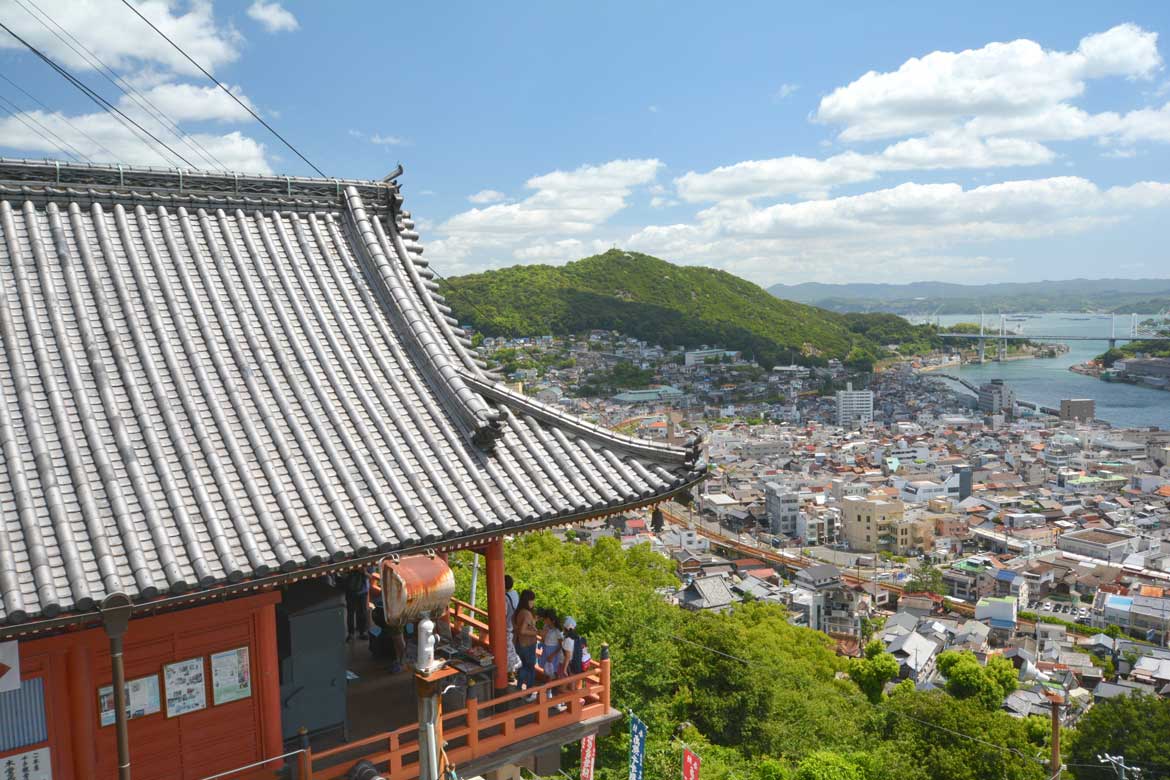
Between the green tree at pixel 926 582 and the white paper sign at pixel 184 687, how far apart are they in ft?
284

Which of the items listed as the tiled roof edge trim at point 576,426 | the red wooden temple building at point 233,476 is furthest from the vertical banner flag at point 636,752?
the tiled roof edge trim at point 576,426

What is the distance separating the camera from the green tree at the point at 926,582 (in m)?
84.3

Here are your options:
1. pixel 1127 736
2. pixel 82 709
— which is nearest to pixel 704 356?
pixel 1127 736

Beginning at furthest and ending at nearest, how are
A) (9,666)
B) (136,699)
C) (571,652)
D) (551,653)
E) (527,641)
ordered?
(551,653) → (571,652) → (527,641) → (136,699) → (9,666)

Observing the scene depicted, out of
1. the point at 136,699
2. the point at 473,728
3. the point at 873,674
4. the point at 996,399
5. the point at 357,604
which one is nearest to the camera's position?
the point at 136,699

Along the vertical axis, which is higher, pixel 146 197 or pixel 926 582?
pixel 146 197

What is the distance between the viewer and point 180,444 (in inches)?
301

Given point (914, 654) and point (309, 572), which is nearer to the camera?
point (309, 572)

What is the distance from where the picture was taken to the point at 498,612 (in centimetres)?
924

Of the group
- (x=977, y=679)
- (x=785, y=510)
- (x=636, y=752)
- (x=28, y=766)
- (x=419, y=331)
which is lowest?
(x=785, y=510)

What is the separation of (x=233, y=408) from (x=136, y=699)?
2850 millimetres

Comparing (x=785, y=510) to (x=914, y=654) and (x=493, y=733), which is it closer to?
(x=914, y=654)

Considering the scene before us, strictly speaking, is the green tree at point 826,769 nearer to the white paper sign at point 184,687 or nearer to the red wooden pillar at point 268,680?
the red wooden pillar at point 268,680

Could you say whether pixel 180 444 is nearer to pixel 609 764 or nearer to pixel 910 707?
pixel 609 764
